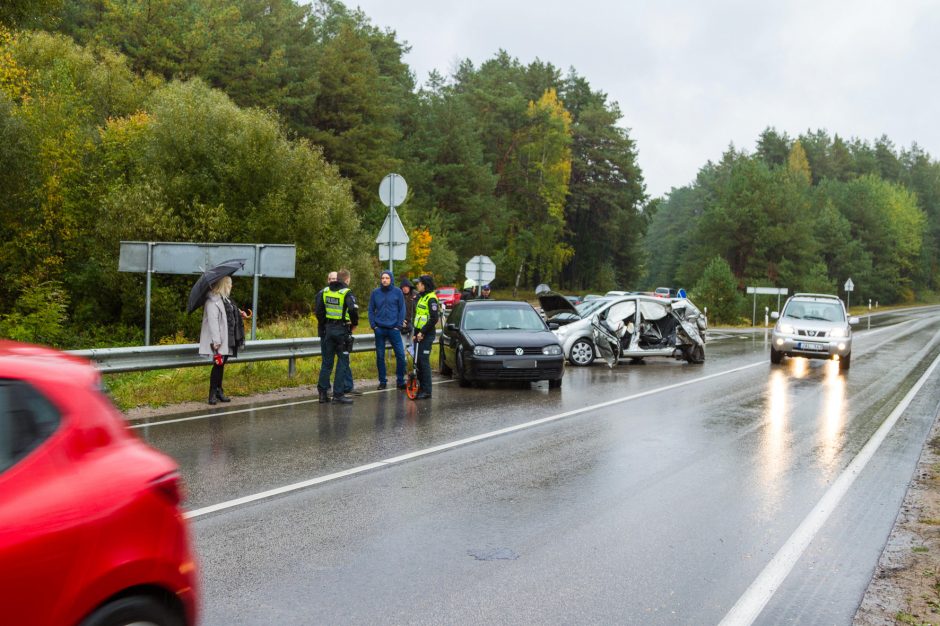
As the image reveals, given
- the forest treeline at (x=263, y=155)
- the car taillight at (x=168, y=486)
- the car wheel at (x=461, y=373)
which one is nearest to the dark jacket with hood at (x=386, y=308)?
the car wheel at (x=461, y=373)

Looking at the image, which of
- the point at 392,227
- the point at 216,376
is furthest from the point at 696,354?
the point at 216,376

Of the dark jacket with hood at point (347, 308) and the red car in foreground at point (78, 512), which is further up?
the dark jacket with hood at point (347, 308)

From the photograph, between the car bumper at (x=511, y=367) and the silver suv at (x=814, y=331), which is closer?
the car bumper at (x=511, y=367)

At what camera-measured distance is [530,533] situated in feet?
20.0

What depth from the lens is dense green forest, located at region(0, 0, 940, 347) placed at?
34.2m

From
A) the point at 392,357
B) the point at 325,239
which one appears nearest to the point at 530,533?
the point at 392,357

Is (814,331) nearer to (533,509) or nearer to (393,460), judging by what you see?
(393,460)

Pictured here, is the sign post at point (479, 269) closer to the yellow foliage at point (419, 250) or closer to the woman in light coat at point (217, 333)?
the woman in light coat at point (217, 333)

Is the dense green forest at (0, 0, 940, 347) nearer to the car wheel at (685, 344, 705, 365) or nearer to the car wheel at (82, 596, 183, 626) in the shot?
the car wheel at (685, 344, 705, 365)

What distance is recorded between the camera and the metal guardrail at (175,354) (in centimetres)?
1217

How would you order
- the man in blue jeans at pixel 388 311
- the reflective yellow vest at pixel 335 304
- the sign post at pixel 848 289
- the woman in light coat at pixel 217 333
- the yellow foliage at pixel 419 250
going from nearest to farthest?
the woman in light coat at pixel 217 333 < the reflective yellow vest at pixel 335 304 < the man in blue jeans at pixel 388 311 < the yellow foliage at pixel 419 250 < the sign post at pixel 848 289

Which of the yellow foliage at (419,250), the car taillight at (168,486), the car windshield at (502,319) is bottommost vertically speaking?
the car taillight at (168,486)

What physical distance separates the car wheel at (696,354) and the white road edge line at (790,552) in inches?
462

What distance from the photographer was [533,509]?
676 centimetres
